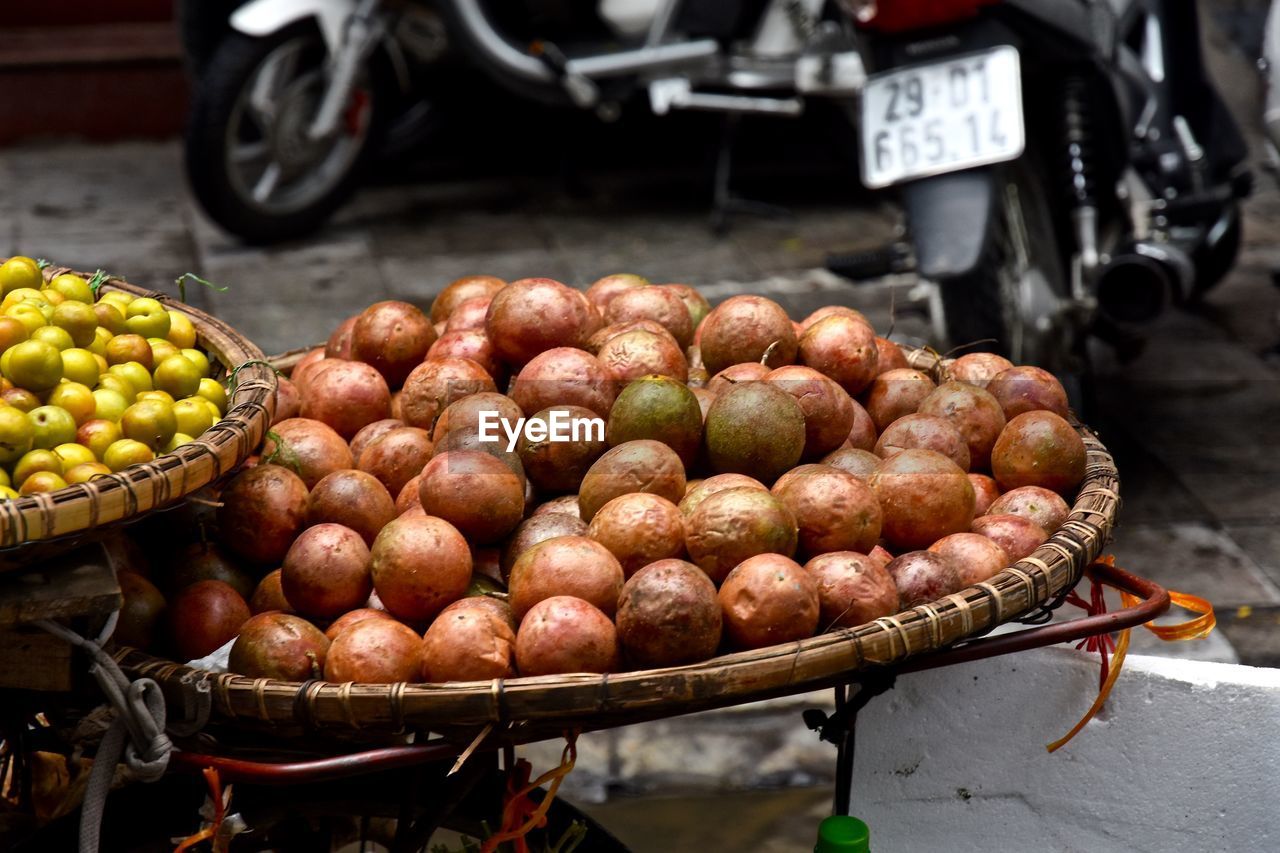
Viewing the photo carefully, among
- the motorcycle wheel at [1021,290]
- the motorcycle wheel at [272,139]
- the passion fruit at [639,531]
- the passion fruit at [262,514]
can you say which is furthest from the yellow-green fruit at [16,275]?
the motorcycle wheel at [272,139]

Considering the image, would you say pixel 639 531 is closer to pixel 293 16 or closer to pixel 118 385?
pixel 118 385

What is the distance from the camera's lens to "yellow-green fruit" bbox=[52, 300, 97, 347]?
1978 mm

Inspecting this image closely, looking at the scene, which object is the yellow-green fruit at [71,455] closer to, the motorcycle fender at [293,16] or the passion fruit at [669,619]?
the passion fruit at [669,619]

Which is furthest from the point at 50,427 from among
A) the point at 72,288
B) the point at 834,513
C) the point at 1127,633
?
the point at 1127,633

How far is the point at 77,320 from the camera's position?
1.98 meters

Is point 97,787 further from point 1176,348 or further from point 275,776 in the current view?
point 1176,348

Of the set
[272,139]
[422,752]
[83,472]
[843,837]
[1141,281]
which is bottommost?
[272,139]

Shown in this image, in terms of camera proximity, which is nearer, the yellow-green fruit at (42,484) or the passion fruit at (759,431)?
the yellow-green fruit at (42,484)

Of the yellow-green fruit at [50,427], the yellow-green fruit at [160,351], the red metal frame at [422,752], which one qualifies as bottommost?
the red metal frame at [422,752]

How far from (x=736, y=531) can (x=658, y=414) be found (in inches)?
10.0

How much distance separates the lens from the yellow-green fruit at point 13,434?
1.75 m

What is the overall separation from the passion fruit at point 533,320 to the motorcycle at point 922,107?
0.88 metres

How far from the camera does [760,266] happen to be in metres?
5.81

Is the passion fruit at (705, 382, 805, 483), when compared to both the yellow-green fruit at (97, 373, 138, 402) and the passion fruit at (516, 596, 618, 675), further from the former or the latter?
the yellow-green fruit at (97, 373, 138, 402)
